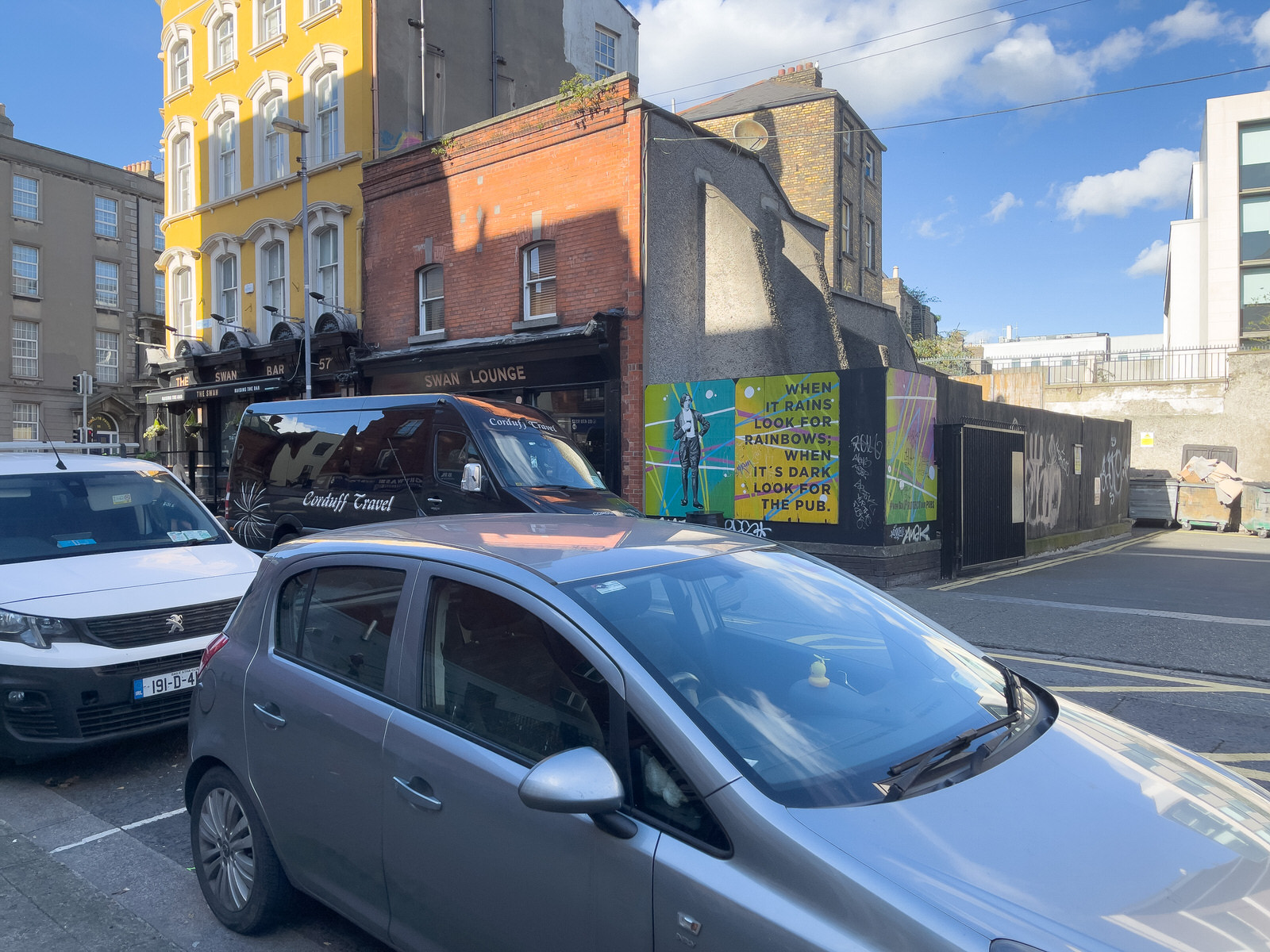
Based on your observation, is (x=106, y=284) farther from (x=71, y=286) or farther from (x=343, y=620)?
(x=343, y=620)

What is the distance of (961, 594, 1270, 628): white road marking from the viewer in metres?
9.08

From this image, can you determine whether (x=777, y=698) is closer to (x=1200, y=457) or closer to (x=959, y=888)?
(x=959, y=888)

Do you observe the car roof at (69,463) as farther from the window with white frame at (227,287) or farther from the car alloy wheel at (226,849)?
the window with white frame at (227,287)

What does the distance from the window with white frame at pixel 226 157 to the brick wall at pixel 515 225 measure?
6727 millimetres

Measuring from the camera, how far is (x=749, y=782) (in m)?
2.00

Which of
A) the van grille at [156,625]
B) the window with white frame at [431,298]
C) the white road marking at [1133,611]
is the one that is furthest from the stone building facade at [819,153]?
the van grille at [156,625]

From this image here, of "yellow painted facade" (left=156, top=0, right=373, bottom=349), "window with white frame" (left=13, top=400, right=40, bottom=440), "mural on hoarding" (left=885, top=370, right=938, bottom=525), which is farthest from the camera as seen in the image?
"window with white frame" (left=13, top=400, right=40, bottom=440)

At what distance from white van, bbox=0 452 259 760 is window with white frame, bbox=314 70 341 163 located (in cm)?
1595

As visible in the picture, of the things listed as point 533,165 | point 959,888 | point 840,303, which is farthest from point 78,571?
point 840,303

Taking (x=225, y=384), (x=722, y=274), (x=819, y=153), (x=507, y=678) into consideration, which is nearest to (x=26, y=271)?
(x=225, y=384)

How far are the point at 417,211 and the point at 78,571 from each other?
14149 mm

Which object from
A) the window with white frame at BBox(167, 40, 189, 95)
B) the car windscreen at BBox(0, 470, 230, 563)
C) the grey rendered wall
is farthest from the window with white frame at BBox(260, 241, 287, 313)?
the car windscreen at BBox(0, 470, 230, 563)

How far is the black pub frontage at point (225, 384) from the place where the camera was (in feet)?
63.1

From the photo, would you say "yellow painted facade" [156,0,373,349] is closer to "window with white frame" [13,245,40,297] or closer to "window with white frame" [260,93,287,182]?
"window with white frame" [260,93,287,182]
